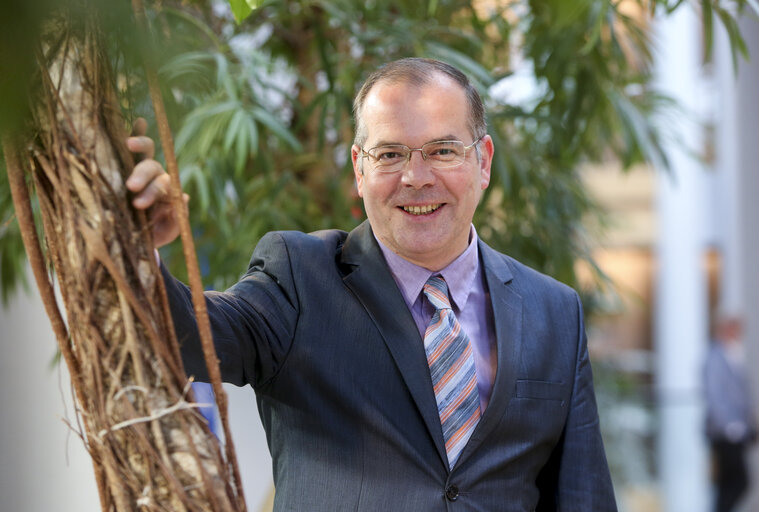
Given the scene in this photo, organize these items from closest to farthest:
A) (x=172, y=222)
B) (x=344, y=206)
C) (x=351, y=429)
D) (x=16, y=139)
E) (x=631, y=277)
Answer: (x=16, y=139) < (x=172, y=222) < (x=351, y=429) < (x=344, y=206) < (x=631, y=277)

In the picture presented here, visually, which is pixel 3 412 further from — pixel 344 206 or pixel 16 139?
pixel 16 139

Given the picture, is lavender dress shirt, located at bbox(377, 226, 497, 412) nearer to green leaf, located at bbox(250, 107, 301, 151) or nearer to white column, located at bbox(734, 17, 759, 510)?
green leaf, located at bbox(250, 107, 301, 151)

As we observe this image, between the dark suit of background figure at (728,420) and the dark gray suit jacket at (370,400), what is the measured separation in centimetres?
388

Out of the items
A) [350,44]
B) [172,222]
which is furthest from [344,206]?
[172,222]

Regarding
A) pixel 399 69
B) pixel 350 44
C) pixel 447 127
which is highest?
pixel 350 44

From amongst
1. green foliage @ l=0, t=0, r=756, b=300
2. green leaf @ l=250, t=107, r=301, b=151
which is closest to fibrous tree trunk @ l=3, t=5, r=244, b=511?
green foliage @ l=0, t=0, r=756, b=300

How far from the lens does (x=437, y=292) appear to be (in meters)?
1.37

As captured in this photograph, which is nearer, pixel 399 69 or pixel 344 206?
pixel 399 69

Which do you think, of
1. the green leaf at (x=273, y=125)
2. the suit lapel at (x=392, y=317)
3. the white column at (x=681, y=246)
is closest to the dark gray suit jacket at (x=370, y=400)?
the suit lapel at (x=392, y=317)

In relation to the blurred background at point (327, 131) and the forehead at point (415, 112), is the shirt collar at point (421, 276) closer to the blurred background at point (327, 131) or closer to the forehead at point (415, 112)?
the forehead at point (415, 112)

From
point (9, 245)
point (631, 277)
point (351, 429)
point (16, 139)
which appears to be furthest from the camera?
point (631, 277)

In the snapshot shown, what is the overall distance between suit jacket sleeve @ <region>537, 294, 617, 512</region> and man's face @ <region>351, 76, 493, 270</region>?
35 centimetres

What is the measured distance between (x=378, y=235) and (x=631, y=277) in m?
12.6

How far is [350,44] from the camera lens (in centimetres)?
272
